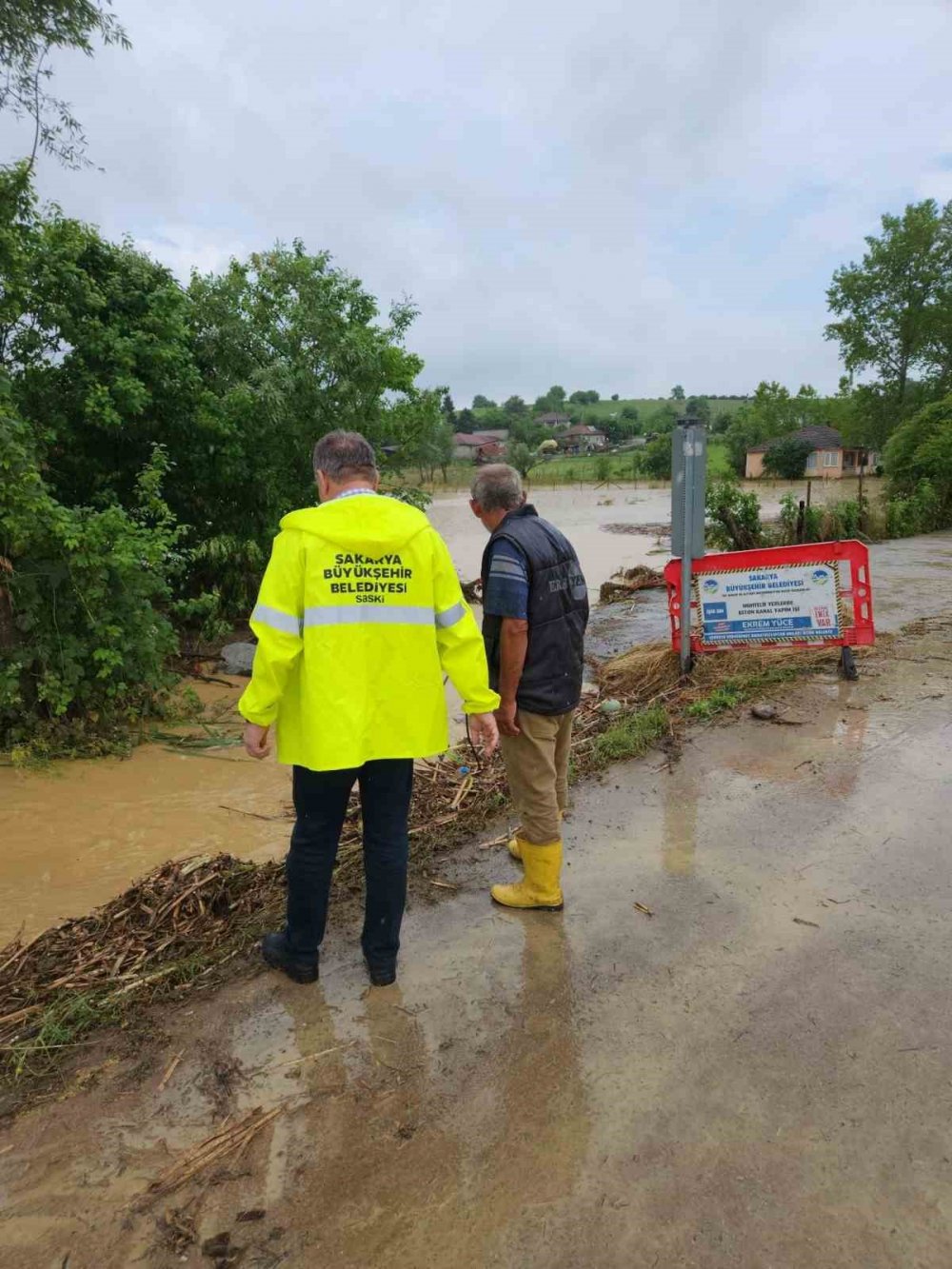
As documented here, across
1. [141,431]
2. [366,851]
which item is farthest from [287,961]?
[141,431]

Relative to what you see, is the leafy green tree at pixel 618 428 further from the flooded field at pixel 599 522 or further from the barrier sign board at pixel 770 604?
the barrier sign board at pixel 770 604

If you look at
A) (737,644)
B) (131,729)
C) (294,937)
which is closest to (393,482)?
(131,729)

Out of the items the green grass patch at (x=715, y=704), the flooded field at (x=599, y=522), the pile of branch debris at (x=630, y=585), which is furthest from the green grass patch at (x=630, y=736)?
the pile of branch debris at (x=630, y=585)

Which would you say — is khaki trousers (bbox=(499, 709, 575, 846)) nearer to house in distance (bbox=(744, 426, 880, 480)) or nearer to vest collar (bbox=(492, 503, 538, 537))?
vest collar (bbox=(492, 503, 538, 537))

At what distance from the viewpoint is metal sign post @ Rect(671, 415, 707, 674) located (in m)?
6.19

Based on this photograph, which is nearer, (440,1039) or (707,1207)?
(707,1207)

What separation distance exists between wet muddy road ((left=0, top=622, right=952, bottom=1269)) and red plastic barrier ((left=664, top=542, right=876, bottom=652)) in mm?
3065

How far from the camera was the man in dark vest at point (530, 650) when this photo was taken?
321cm

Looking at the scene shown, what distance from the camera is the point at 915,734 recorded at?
5297 millimetres

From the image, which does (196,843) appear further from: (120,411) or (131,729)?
(120,411)

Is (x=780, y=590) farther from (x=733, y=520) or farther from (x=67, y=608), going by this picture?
(x=733, y=520)

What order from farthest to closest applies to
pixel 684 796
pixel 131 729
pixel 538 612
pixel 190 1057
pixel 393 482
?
1. pixel 393 482
2. pixel 131 729
3. pixel 684 796
4. pixel 538 612
5. pixel 190 1057

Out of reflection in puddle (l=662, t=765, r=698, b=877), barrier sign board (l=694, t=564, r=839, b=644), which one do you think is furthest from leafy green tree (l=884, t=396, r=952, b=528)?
reflection in puddle (l=662, t=765, r=698, b=877)

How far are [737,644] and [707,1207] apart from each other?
5223mm
